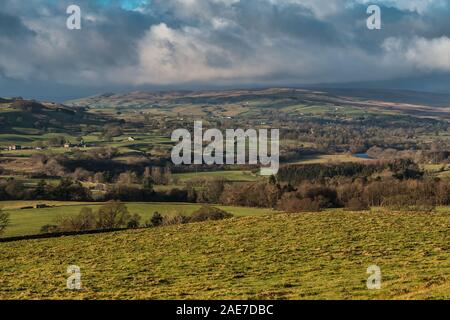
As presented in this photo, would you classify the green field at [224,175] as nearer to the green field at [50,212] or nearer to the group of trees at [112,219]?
the green field at [50,212]

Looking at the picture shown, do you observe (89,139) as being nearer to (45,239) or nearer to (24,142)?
(24,142)

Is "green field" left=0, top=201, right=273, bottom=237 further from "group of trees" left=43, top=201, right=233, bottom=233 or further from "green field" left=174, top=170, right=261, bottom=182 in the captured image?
"green field" left=174, top=170, right=261, bottom=182

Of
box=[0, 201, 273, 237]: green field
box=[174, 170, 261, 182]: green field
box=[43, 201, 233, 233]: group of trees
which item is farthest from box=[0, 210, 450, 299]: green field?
box=[174, 170, 261, 182]: green field

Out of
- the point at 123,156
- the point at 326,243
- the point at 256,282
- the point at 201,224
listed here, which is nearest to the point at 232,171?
the point at 123,156

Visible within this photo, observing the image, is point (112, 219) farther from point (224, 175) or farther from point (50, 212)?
point (224, 175)

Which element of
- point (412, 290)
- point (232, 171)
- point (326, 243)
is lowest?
point (232, 171)

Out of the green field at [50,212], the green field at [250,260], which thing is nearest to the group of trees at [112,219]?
the green field at [50,212]
